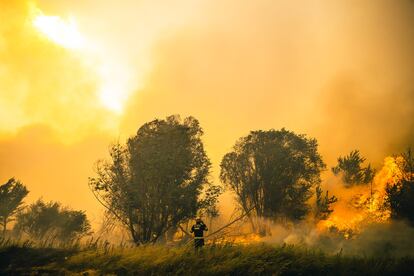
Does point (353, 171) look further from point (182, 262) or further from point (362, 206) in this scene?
point (182, 262)

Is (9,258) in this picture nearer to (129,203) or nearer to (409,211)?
(129,203)

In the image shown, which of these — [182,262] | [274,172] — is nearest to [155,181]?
[182,262]

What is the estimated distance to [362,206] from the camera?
45.4 m

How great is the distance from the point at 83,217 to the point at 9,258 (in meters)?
32.5

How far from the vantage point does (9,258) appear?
1455 cm

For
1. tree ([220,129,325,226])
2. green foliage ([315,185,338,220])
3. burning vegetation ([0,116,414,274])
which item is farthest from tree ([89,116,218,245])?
green foliage ([315,185,338,220])

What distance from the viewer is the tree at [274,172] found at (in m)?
42.1

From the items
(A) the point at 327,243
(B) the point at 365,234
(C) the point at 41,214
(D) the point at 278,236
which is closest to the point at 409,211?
(B) the point at 365,234

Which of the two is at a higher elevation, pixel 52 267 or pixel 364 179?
pixel 364 179

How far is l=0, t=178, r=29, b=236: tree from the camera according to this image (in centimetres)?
4388

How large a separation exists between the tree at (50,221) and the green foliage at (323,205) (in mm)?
27984

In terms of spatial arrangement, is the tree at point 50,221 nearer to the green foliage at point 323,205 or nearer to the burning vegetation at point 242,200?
the burning vegetation at point 242,200

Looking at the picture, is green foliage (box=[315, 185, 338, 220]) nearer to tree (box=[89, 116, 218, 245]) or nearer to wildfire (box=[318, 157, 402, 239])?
wildfire (box=[318, 157, 402, 239])

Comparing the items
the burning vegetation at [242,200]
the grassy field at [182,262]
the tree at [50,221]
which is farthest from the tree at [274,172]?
the grassy field at [182,262]
